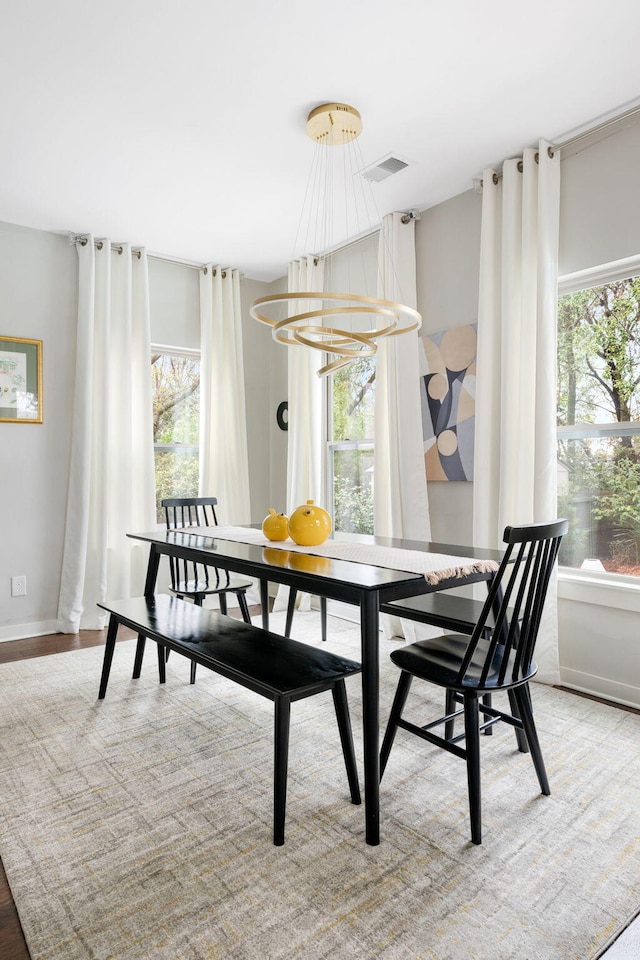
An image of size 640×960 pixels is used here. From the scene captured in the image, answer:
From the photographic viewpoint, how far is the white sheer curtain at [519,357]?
116 inches

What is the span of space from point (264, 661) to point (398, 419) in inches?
83.8

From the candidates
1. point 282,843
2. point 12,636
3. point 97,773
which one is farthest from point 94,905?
point 12,636

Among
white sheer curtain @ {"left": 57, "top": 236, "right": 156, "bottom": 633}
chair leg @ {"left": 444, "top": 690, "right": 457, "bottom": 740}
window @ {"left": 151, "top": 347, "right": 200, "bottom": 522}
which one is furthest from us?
window @ {"left": 151, "top": 347, "right": 200, "bottom": 522}

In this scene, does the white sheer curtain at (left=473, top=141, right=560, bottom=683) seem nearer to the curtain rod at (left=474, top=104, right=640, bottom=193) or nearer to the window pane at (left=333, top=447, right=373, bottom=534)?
the curtain rod at (left=474, top=104, right=640, bottom=193)

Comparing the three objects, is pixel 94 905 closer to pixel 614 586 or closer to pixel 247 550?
pixel 247 550

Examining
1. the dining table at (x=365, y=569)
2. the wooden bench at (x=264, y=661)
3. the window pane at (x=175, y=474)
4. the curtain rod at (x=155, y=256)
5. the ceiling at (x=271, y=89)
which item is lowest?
the wooden bench at (x=264, y=661)

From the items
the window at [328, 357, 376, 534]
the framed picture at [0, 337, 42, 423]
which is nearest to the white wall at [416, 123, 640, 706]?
the window at [328, 357, 376, 534]

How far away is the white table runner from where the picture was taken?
204 centimetres

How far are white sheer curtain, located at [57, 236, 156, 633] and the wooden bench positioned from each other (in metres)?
1.38

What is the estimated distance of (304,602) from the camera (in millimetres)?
4613

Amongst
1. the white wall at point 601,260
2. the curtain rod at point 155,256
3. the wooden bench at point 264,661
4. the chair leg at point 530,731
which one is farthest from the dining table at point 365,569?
the curtain rod at point 155,256

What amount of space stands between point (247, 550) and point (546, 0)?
7.57 feet

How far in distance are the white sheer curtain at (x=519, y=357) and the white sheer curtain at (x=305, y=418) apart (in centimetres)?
152

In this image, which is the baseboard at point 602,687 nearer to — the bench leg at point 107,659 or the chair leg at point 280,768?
the chair leg at point 280,768
